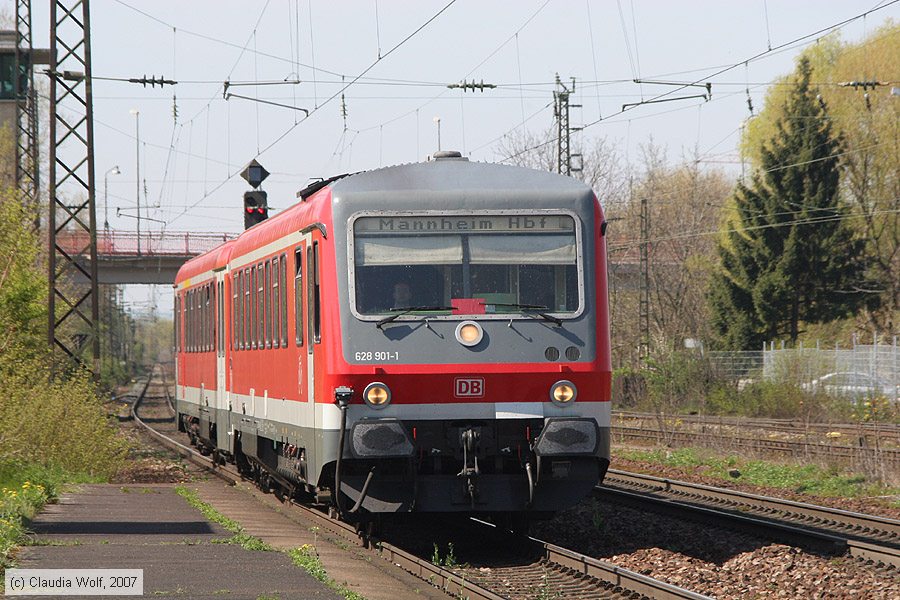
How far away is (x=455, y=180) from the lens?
12758 mm

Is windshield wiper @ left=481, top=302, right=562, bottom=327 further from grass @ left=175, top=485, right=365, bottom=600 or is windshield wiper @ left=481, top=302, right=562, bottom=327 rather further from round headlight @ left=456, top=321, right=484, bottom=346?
grass @ left=175, top=485, right=365, bottom=600

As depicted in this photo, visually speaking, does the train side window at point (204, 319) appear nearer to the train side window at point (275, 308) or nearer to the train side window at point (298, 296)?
the train side window at point (275, 308)

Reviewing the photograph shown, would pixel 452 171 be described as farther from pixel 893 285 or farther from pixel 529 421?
pixel 893 285

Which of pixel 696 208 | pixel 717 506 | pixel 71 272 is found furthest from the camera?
pixel 696 208

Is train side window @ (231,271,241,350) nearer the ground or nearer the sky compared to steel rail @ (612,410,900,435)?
nearer the sky

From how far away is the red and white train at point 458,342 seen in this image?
39.8 ft

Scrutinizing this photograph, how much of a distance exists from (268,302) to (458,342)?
4118 millimetres

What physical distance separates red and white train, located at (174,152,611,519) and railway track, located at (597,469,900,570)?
7.13ft

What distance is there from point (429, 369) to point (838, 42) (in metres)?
40.1

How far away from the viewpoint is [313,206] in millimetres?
13180

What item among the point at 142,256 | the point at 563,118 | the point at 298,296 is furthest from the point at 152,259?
the point at 298,296

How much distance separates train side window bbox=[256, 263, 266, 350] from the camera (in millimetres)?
16125

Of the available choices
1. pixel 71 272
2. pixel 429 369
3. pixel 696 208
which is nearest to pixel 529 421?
pixel 429 369

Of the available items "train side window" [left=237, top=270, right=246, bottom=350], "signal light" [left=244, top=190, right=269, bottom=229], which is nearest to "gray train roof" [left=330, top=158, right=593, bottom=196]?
"train side window" [left=237, top=270, right=246, bottom=350]
